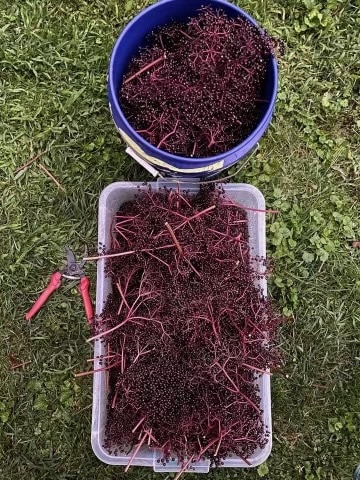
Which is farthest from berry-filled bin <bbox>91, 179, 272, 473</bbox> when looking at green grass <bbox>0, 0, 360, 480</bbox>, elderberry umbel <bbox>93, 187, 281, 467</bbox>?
green grass <bbox>0, 0, 360, 480</bbox>

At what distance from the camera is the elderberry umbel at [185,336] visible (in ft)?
5.33

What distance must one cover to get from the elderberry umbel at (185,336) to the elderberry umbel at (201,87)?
0.67 ft

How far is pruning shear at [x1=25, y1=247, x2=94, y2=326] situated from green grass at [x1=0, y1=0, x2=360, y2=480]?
1.4 inches

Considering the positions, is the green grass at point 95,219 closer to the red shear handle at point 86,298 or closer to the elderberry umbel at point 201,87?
the red shear handle at point 86,298

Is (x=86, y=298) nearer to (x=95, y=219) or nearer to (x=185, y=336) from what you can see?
(x=95, y=219)

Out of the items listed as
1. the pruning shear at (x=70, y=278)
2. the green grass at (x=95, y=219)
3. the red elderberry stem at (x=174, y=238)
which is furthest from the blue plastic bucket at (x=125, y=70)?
the pruning shear at (x=70, y=278)

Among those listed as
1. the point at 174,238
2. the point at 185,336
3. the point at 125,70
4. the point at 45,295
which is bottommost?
the point at 45,295

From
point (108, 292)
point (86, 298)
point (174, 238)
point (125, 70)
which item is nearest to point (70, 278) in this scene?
point (86, 298)

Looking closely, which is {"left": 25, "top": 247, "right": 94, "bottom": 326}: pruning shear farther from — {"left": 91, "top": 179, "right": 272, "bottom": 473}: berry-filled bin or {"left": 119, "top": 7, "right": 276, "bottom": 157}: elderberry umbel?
{"left": 119, "top": 7, "right": 276, "bottom": 157}: elderberry umbel

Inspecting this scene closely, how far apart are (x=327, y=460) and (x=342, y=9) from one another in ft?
4.91

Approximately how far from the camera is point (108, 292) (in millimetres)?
1800

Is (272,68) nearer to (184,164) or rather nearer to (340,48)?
(184,164)

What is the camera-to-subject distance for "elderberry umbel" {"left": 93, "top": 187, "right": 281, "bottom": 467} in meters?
1.62

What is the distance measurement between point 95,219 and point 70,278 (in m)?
0.21
